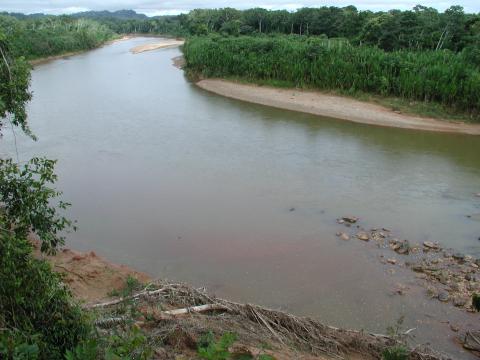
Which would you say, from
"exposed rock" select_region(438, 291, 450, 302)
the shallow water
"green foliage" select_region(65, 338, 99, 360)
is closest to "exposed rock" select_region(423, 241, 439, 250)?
the shallow water

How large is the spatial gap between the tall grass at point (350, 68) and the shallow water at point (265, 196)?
3108 millimetres

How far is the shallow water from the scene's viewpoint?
7824 mm

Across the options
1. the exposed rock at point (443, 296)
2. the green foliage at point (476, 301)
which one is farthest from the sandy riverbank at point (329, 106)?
the green foliage at point (476, 301)

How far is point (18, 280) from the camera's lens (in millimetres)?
3664

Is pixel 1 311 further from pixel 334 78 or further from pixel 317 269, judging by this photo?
pixel 334 78

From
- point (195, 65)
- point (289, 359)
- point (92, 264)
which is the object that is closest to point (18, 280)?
point (289, 359)

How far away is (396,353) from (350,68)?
62.1 ft

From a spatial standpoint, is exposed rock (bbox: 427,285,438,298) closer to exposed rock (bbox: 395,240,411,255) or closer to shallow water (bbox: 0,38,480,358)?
shallow water (bbox: 0,38,480,358)

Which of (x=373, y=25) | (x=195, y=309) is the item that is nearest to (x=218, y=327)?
(x=195, y=309)

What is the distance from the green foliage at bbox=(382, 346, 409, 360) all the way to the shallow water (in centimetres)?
143

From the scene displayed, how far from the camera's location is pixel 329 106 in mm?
21188

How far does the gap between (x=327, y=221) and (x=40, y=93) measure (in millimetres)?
18894

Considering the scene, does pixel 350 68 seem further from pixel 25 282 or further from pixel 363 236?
pixel 25 282

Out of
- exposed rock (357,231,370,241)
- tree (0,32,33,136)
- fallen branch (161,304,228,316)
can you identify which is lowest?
exposed rock (357,231,370,241)
